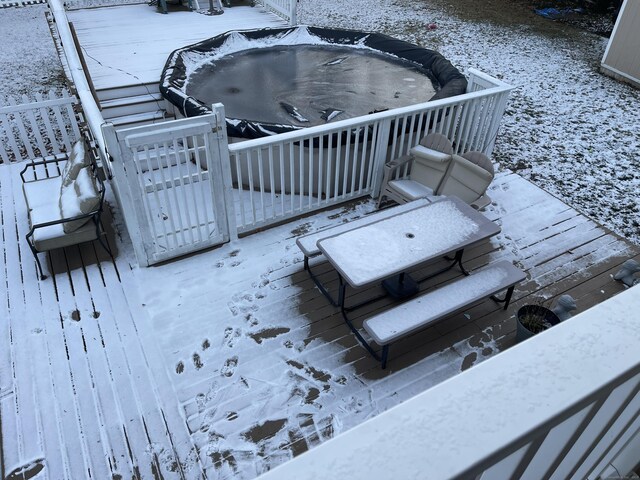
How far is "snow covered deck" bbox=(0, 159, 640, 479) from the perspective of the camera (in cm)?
239

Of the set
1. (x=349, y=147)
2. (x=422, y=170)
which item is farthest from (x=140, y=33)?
(x=422, y=170)

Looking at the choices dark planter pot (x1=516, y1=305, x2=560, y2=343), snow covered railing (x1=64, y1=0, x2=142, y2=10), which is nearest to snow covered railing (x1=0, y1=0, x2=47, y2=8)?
snow covered railing (x1=64, y1=0, x2=142, y2=10)

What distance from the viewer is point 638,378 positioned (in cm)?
71

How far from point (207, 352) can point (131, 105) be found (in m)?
4.11

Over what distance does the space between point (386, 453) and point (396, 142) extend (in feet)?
13.3

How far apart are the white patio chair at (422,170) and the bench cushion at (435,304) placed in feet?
3.71

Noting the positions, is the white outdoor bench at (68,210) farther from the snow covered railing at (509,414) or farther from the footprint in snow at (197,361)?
the snow covered railing at (509,414)

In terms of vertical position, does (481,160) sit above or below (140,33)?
above

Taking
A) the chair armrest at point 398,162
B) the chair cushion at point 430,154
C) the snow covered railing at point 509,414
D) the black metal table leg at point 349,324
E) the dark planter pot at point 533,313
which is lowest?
the black metal table leg at point 349,324

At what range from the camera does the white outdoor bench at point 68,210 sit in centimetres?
331

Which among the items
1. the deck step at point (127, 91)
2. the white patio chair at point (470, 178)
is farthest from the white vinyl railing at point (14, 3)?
the white patio chair at point (470, 178)

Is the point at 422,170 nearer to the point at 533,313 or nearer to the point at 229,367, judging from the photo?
the point at 533,313

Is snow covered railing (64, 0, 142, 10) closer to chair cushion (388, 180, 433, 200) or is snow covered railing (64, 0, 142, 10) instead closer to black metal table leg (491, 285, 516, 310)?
chair cushion (388, 180, 433, 200)

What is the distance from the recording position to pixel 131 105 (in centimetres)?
568
